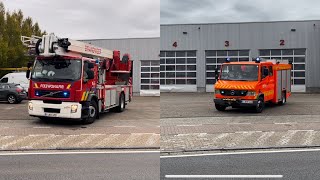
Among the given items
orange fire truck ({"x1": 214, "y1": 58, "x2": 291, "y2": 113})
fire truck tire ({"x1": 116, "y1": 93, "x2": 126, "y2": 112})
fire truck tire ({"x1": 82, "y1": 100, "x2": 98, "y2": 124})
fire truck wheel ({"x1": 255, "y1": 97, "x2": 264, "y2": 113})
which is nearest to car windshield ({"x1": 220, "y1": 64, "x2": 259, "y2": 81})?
orange fire truck ({"x1": 214, "y1": 58, "x2": 291, "y2": 113})

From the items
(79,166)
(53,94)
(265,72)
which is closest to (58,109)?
(53,94)

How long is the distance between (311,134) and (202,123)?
317 centimetres

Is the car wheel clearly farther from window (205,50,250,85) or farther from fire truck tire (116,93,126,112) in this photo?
Result: window (205,50,250,85)

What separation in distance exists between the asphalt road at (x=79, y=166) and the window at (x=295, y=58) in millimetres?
22335

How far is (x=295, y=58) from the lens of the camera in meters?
28.2

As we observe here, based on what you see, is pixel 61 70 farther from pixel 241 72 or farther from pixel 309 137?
pixel 309 137

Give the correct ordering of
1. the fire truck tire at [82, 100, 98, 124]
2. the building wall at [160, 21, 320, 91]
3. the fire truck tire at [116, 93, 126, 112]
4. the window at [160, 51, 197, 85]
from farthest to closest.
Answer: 1. the window at [160, 51, 197, 85]
2. the building wall at [160, 21, 320, 91]
3. the fire truck tire at [116, 93, 126, 112]
4. the fire truck tire at [82, 100, 98, 124]

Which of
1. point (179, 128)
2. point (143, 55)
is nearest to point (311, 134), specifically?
point (179, 128)

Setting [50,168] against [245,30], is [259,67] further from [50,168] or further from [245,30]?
[245,30]

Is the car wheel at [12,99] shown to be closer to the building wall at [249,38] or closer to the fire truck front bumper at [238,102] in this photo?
the building wall at [249,38]

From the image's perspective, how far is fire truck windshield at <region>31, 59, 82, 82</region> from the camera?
11.5 meters

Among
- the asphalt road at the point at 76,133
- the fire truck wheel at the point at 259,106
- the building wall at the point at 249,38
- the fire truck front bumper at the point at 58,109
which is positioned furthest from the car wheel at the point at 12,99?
the fire truck wheel at the point at 259,106

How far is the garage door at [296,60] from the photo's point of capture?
1095 inches

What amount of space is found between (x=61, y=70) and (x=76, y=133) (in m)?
2.02
